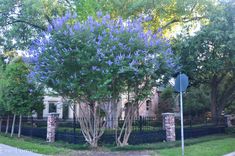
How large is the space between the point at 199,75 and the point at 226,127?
4.39 metres

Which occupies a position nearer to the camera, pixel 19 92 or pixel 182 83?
pixel 182 83

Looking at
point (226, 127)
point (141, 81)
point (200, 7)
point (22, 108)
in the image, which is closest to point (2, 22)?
point (22, 108)

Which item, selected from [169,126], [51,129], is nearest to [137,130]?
[169,126]

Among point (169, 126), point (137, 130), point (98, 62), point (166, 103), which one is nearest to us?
point (98, 62)

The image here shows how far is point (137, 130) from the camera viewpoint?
46.6ft

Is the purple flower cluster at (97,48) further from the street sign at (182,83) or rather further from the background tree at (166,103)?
the background tree at (166,103)

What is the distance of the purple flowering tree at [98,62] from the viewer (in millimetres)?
11898

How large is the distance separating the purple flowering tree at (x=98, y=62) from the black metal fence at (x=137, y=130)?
59 cm

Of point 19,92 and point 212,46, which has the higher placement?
point 212,46

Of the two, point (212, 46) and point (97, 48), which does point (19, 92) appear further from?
point (212, 46)

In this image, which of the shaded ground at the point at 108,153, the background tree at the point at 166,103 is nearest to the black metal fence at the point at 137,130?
the shaded ground at the point at 108,153

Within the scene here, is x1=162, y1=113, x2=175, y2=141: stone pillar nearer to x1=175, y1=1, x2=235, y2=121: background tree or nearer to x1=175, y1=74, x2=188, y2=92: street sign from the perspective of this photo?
x1=175, y1=1, x2=235, y2=121: background tree

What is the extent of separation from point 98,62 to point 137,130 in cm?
437

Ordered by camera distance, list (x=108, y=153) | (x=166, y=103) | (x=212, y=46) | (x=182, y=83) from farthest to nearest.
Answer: (x=166, y=103) < (x=212, y=46) < (x=108, y=153) < (x=182, y=83)
